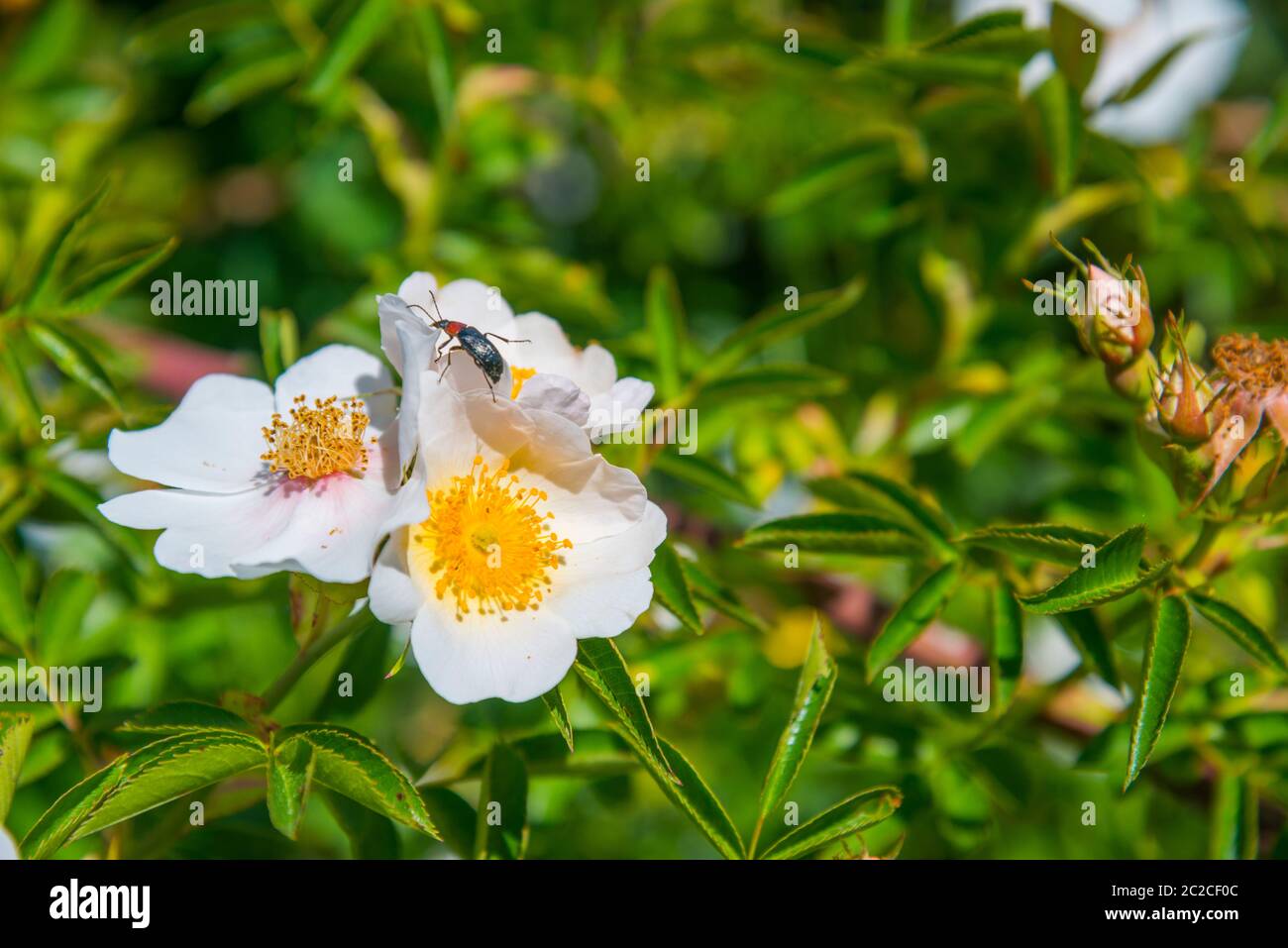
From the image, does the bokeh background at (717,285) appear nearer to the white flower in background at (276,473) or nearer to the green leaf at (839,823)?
the white flower in background at (276,473)

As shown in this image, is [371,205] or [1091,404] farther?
[371,205]

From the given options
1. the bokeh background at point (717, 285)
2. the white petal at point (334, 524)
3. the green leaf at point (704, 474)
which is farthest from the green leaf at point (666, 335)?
the white petal at point (334, 524)

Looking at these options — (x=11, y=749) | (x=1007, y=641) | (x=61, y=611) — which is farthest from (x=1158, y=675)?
(x=61, y=611)

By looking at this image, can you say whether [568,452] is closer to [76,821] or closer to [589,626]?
[589,626]

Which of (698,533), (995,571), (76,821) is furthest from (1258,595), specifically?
(76,821)

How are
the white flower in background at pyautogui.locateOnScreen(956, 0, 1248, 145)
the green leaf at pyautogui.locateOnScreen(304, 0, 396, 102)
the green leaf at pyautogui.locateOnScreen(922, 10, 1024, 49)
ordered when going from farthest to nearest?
the white flower in background at pyautogui.locateOnScreen(956, 0, 1248, 145) < the green leaf at pyautogui.locateOnScreen(304, 0, 396, 102) < the green leaf at pyautogui.locateOnScreen(922, 10, 1024, 49)

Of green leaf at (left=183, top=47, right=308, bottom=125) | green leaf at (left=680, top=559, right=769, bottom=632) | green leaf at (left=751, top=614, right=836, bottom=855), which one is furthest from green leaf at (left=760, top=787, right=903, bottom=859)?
green leaf at (left=183, top=47, right=308, bottom=125)

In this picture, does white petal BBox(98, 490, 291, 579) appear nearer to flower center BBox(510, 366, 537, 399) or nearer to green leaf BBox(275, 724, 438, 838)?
green leaf BBox(275, 724, 438, 838)
